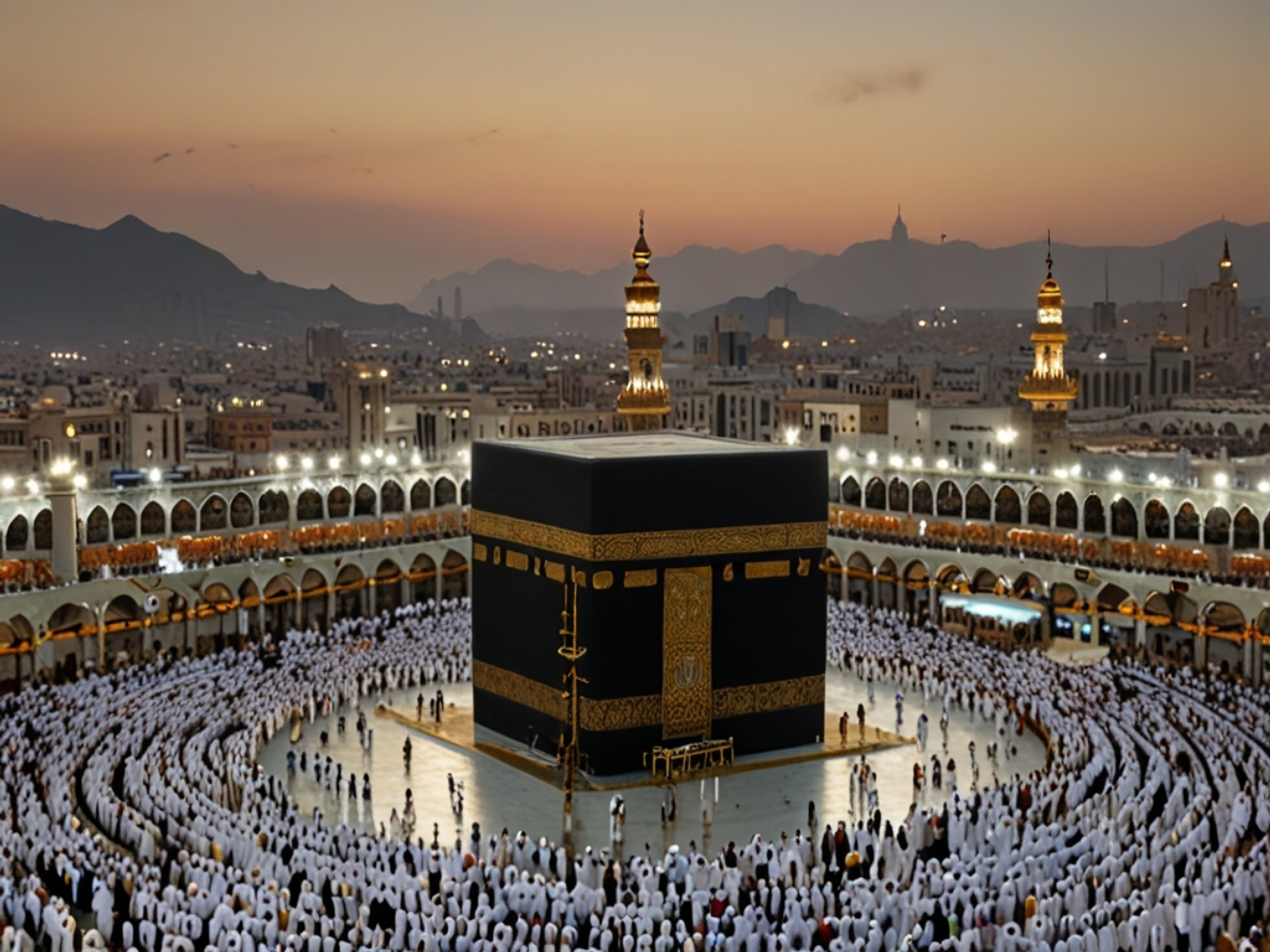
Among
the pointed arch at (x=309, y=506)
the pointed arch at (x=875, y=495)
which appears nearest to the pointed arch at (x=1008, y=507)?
the pointed arch at (x=875, y=495)

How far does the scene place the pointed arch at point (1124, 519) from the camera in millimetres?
41469

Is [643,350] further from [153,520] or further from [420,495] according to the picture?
[153,520]

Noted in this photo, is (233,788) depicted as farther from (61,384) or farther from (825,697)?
(61,384)

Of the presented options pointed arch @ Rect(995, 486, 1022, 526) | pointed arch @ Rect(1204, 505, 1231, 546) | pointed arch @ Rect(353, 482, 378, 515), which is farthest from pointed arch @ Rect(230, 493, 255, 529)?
pointed arch @ Rect(1204, 505, 1231, 546)

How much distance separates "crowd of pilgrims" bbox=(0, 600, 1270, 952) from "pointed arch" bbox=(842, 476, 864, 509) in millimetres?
17988

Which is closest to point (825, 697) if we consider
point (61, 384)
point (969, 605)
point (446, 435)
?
point (969, 605)

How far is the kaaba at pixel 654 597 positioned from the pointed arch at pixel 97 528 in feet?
45.5

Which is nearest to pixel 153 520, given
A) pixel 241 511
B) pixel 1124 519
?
pixel 241 511

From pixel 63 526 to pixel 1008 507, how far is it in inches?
984

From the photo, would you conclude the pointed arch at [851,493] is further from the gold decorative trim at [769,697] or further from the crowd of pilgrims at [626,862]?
the gold decorative trim at [769,697]

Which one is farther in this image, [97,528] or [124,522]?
[124,522]

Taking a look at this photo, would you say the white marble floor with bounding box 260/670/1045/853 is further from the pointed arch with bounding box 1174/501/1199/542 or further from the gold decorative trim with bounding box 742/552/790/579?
the pointed arch with bounding box 1174/501/1199/542

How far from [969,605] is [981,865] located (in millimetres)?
20673

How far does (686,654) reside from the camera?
28734 millimetres
